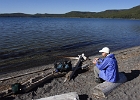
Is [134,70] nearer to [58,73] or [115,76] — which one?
[115,76]

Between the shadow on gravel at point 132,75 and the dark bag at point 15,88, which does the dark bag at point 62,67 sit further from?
the shadow on gravel at point 132,75

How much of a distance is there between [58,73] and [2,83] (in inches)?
130

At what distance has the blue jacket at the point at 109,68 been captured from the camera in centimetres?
935

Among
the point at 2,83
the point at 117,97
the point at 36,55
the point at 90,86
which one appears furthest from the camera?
the point at 36,55

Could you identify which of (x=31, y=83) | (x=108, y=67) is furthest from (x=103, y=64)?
(x=31, y=83)

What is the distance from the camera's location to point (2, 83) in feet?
37.7

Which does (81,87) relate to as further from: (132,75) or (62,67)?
(132,75)

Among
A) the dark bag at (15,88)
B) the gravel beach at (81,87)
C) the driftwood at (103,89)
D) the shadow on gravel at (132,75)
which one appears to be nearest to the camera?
the driftwood at (103,89)

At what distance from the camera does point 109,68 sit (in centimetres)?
948

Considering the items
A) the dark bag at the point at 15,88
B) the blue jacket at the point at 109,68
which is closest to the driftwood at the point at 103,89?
the blue jacket at the point at 109,68

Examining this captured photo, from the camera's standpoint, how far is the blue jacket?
9.35 meters

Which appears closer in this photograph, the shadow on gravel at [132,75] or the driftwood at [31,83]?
the driftwood at [31,83]

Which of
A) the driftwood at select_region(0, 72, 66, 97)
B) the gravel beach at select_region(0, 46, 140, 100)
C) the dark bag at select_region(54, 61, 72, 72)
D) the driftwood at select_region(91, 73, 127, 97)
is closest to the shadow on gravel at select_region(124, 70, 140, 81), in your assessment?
the gravel beach at select_region(0, 46, 140, 100)

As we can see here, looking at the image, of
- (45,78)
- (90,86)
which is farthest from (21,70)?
(90,86)
